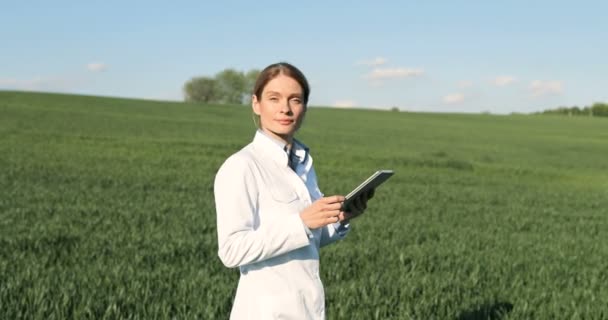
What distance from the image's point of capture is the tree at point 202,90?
121 metres

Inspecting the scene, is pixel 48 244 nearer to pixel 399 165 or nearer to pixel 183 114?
pixel 399 165

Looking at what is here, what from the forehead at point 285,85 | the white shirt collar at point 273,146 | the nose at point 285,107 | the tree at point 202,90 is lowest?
the white shirt collar at point 273,146

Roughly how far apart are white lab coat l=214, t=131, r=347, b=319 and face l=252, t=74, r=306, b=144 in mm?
64

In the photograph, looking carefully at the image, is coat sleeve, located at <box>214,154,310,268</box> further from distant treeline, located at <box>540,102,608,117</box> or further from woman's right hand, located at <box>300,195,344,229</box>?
distant treeline, located at <box>540,102,608,117</box>

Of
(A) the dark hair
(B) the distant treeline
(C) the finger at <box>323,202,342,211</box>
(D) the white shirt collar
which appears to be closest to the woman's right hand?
(C) the finger at <box>323,202,342,211</box>

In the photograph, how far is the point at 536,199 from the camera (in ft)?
67.5

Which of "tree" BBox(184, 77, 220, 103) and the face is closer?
the face

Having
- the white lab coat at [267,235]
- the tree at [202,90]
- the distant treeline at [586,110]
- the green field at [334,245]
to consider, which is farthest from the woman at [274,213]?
the tree at [202,90]

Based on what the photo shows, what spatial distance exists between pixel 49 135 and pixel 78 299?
3065cm

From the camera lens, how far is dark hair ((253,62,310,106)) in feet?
10.2

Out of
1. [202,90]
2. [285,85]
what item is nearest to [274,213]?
[285,85]

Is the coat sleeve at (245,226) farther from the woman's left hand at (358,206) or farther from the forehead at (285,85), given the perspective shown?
the forehead at (285,85)

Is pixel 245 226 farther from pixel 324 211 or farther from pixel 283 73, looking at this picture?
pixel 283 73

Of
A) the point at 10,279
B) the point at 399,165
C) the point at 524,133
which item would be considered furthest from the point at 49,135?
the point at 524,133
